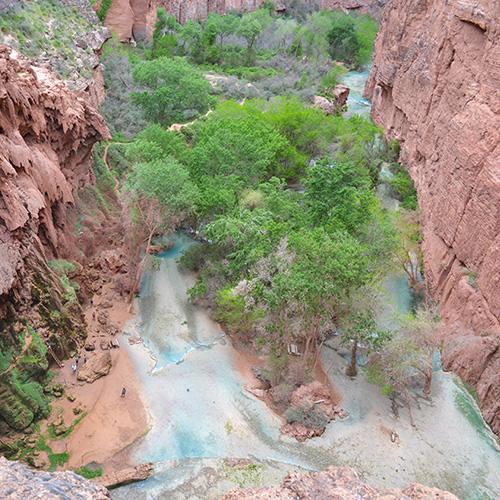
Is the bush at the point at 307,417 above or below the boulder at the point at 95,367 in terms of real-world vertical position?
above

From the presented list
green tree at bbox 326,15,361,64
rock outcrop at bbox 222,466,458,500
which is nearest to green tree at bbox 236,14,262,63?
green tree at bbox 326,15,361,64

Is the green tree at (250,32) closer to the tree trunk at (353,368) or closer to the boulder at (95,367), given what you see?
the tree trunk at (353,368)

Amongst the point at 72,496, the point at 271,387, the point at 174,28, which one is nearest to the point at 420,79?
the point at 271,387

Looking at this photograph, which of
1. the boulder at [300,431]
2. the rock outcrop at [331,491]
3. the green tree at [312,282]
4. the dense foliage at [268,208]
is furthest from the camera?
the dense foliage at [268,208]

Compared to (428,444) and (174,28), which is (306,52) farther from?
(428,444)

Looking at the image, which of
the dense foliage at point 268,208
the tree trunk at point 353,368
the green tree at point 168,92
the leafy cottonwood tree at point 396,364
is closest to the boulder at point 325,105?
the dense foliage at point 268,208

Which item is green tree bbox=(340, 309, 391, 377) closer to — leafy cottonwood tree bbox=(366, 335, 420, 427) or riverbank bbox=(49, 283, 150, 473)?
leafy cottonwood tree bbox=(366, 335, 420, 427)

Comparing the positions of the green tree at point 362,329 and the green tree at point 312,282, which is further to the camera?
the green tree at point 362,329
